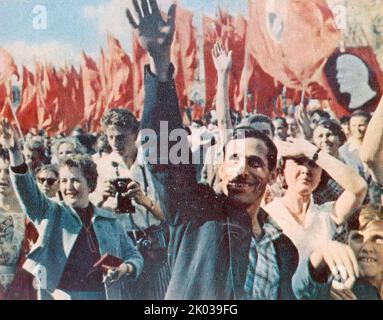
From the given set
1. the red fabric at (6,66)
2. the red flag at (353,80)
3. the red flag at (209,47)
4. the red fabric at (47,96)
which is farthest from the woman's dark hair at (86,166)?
the red flag at (353,80)

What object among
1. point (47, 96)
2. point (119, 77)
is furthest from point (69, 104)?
point (119, 77)

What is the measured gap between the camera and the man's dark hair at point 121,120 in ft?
21.1

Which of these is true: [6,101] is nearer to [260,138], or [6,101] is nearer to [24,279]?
[24,279]

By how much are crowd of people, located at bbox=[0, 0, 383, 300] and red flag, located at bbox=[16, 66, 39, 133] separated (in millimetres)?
104

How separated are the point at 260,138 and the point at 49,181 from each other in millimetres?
1554

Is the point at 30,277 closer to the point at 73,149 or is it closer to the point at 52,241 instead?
the point at 52,241

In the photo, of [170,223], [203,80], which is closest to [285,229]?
[170,223]

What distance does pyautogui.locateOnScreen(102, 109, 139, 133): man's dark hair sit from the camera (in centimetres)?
644

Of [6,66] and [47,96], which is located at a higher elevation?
[6,66]

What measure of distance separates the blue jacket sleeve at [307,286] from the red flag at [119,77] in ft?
5.52

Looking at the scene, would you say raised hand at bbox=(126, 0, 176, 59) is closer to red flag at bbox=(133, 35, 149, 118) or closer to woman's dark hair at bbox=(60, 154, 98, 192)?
red flag at bbox=(133, 35, 149, 118)

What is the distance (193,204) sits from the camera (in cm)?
643

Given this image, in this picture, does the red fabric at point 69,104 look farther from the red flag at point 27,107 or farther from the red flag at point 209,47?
the red flag at point 209,47

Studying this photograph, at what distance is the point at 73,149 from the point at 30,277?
991 mm
